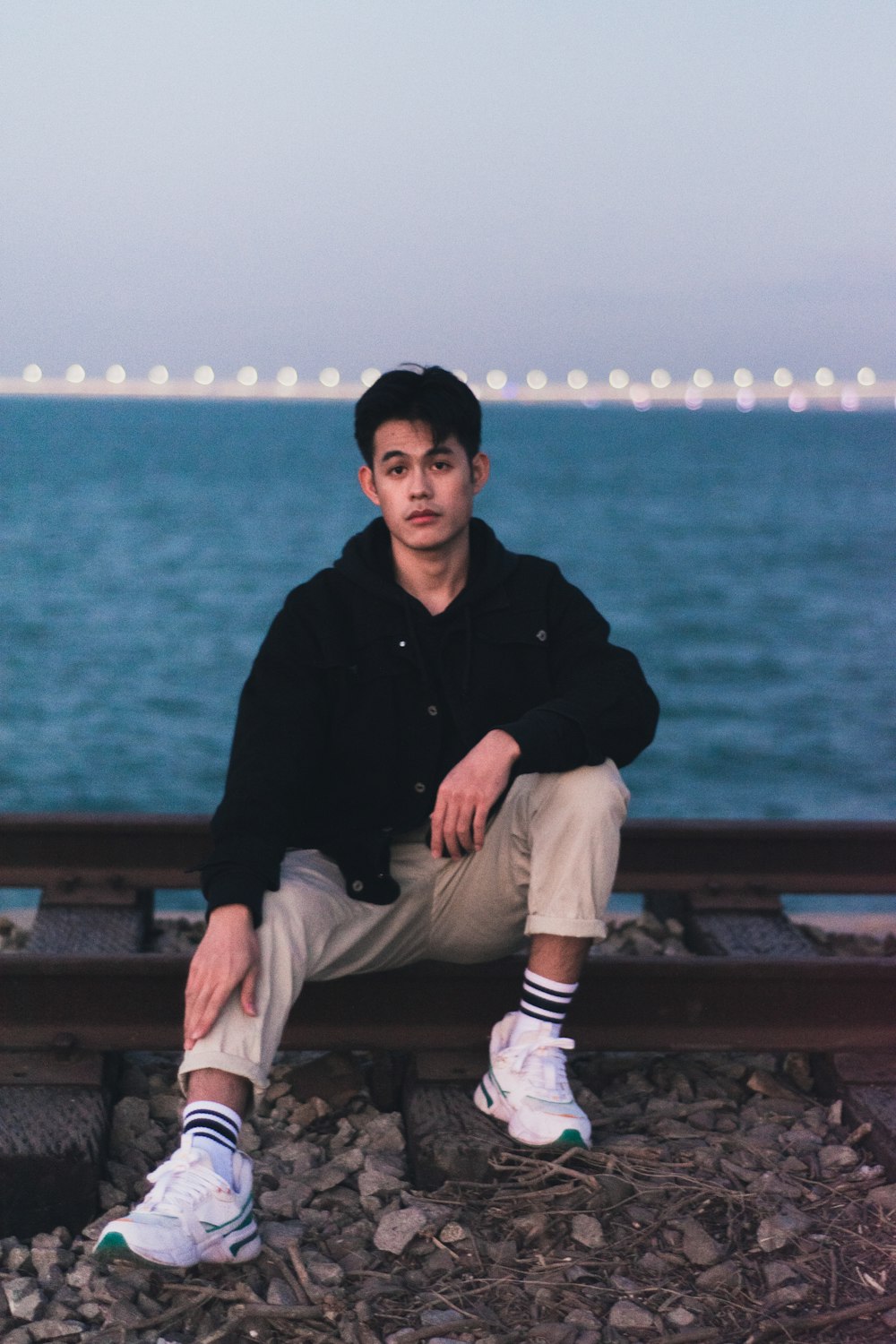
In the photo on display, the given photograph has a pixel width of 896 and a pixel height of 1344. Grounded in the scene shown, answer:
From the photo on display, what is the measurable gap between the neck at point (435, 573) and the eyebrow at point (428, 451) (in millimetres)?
187

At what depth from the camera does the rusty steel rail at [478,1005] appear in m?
3.38

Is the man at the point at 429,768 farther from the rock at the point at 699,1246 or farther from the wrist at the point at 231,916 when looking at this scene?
the rock at the point at 699,1246

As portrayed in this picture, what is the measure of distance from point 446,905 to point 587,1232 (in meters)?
0.80

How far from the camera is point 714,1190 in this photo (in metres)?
2.87

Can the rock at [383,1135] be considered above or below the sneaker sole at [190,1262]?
below

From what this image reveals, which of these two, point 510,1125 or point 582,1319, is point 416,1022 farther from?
point 582,1319

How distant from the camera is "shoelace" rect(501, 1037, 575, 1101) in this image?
119 inches

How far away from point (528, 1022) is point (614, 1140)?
0.98 feet

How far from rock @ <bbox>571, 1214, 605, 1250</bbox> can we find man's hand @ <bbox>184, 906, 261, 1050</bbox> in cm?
71

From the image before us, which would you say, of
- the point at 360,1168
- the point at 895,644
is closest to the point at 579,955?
the point at 360,1168

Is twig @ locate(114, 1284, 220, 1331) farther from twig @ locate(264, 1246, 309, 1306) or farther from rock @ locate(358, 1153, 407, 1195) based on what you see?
rock @ locate(358, 1153, 407, 1195)

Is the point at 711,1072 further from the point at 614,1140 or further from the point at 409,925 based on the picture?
the point at 409,925

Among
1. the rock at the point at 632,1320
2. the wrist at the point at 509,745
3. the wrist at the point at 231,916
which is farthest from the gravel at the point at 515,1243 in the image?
the wrist at the point at 509,745

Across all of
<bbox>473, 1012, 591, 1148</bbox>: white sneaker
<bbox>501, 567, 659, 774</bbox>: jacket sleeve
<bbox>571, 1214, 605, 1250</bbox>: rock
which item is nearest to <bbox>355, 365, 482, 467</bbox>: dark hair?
<bbox>501, 567, 659, 774</bbox>: jacket sleeve
